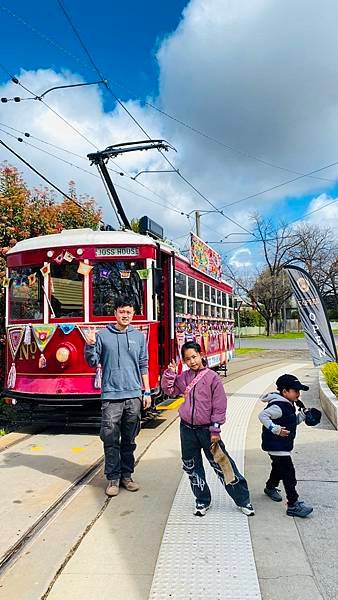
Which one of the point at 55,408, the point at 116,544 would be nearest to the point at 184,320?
the point at 55,408

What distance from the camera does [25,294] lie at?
8.05m

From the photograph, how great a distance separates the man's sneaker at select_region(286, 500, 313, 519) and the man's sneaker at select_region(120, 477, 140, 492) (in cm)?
147

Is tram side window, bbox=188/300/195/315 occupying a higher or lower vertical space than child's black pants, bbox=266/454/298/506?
higher

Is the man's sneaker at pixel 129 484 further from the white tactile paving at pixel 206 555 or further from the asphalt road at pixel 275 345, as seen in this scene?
the asphalt road at pixel 275 345

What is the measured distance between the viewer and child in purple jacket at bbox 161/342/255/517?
14.2ft

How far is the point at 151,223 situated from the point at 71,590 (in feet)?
20.8

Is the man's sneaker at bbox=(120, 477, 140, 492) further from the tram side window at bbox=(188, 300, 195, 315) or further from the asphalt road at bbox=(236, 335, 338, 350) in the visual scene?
the asphalt road at bbox=(236, 335, 338, 350)

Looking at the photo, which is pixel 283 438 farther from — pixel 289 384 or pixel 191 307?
pixel 191 307

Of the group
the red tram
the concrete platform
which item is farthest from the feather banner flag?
the concrete platform

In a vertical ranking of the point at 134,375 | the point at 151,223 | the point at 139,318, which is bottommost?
the point at 134,375

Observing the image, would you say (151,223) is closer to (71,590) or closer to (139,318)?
(139,318)

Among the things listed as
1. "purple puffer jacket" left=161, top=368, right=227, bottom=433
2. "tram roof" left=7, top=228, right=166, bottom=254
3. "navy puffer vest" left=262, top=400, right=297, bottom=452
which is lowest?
"navy puffer vest" left=262, top=400, right=297, bottom=452

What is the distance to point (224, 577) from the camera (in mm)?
3377

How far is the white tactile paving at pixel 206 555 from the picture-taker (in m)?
3.21
